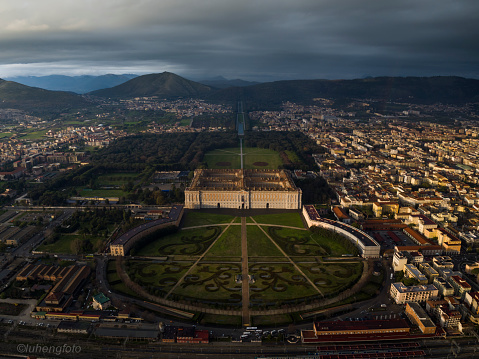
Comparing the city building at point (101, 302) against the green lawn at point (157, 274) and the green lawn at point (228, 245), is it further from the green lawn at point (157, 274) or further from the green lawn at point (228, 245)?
the green lawn at point (228, 245)

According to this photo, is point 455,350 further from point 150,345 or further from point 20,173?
point 20,173

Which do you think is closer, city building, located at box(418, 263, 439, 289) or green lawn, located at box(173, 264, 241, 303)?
green lawn, located at box(173, 264, 241, 303)

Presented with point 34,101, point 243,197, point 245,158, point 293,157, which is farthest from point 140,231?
point 34,101

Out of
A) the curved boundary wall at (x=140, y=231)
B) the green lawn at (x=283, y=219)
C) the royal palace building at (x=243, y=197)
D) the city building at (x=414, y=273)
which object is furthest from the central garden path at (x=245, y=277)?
the city building at (x=414, y=273)

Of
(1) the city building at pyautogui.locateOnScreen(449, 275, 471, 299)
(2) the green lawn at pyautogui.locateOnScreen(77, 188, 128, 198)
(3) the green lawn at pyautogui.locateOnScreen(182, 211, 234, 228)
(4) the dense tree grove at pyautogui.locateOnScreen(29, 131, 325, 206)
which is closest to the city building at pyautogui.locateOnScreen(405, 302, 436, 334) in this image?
(1) the city building at pyautogui.locateOnScreen(449, 275, 471, 299)

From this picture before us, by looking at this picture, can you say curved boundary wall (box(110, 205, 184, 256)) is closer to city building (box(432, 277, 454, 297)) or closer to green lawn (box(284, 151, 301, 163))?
city building (box(432, 277, 454, 297))

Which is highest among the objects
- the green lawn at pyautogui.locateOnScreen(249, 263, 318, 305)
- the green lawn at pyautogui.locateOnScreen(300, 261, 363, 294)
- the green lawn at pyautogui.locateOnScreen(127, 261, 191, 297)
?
the green lawn at pyautogui.locateOnScreen(127, 261, 191, 297)

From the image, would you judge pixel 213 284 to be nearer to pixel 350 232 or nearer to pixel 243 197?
pixel 350 232
